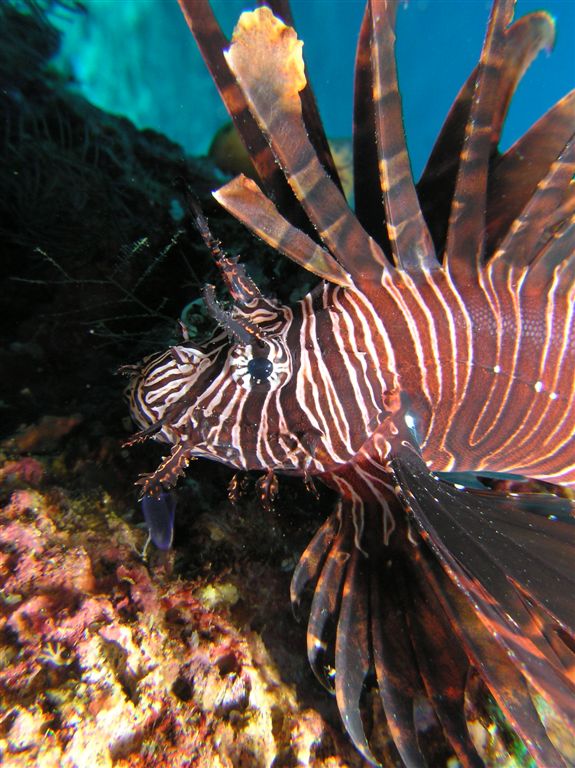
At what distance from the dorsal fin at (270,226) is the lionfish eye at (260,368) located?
0.49 meters

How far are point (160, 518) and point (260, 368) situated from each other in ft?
2.99

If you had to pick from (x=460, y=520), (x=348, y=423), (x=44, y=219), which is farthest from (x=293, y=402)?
(x=44, y=219)

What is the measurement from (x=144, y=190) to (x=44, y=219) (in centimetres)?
110

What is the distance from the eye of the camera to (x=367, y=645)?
6.89 feet

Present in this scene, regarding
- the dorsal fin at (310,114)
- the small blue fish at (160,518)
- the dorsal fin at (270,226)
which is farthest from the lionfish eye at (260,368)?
the dorsal fin at (310,114)

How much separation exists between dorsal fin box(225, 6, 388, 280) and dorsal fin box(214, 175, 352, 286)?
0.08 meters

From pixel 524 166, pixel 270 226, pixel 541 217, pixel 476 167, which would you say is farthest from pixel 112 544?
pixel 524 166

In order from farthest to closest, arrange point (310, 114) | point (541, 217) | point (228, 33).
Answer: point (228, 33) → point (310, 114) → point (541, 217)

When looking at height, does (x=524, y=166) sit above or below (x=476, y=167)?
above

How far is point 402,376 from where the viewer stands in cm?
238

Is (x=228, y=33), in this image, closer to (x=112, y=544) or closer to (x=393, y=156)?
(x=393, y=156)

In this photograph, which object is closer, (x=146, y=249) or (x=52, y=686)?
(x=52, y=686)

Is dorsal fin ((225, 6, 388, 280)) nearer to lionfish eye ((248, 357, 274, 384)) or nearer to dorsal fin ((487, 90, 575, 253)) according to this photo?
lionfish eye ((248, 357, 274, 384))

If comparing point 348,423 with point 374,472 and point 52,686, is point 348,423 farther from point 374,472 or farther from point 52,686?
point 52,686
